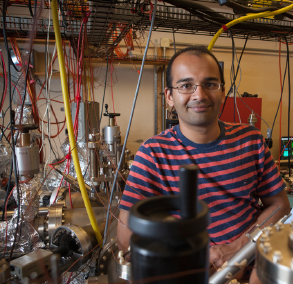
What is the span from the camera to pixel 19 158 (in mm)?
766

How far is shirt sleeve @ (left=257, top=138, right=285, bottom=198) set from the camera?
0.96 m

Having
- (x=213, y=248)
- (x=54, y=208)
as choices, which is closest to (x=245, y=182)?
(x=213, y=248)

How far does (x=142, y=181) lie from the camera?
2.91ft

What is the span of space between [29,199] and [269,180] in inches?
36.4

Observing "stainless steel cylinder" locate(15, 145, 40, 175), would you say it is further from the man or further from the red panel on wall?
the red panel on wall

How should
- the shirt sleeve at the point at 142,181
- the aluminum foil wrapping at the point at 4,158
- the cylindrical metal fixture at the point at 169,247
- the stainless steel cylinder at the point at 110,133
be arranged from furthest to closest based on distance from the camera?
the stainless steel cylinder at the point at 110,133
the aluminum foil wrapping at the point at 4,158
the shirt sleeve at the point at 142,181
the cylindrical metal fixture at the point at 169,247

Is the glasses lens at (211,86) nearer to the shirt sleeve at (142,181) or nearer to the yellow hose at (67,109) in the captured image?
the shirt sleeve at (142,181)

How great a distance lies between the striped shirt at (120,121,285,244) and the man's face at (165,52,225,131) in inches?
4.0

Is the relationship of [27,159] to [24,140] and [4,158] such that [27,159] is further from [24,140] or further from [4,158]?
[4,158]

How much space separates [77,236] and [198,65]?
0.72 m

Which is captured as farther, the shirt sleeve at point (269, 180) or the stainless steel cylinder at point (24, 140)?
the shirt sleeve at point (269, 180)

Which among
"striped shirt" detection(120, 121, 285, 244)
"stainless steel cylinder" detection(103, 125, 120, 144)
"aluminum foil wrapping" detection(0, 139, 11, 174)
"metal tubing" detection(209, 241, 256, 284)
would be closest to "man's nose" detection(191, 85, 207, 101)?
"striped shirt" detection(120, 121, 285, 244)

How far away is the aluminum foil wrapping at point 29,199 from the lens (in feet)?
2.63

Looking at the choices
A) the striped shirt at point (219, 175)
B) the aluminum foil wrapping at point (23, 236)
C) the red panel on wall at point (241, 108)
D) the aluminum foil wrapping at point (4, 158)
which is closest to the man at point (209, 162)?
the striped shirt at point (219, 175)
